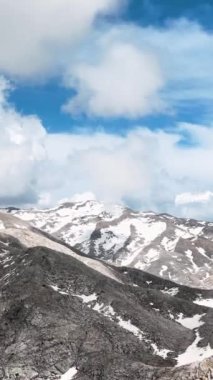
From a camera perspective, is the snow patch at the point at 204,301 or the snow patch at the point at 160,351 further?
the snow patch at the point at 204,301

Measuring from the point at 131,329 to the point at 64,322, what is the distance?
15444 mm

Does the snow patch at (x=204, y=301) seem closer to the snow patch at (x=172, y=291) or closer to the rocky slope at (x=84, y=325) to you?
the snow patch at (x=172, y=291)

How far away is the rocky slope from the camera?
90375 mm

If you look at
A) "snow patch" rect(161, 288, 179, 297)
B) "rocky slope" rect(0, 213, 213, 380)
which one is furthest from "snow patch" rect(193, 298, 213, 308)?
"rocky slope" rect(0, 213, 213, 380)

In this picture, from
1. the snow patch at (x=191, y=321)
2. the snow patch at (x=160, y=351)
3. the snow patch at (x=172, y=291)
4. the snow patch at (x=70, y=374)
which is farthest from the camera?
the snow patch at (x=172, y=291)

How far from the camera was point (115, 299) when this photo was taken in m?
119

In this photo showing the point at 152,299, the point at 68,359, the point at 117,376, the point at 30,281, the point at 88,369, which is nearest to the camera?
the point at 117,376

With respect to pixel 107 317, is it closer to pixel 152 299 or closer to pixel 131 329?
pixel 131 329

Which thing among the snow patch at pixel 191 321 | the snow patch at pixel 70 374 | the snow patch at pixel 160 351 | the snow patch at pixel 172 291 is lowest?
the snow patch at pixel 70 374

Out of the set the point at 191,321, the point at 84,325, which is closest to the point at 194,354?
the point at 191,321

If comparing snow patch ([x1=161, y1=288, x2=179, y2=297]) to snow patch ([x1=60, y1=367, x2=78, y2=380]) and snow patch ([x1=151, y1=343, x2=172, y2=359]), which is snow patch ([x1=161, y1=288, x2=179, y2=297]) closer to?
snow patch ([x1=151, y1=343, x2=172, y2=359])

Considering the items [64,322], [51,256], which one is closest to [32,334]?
[64,322]

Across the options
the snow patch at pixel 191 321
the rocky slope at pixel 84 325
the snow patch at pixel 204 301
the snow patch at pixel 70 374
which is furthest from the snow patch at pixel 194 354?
the snow patch at pixel 204 301

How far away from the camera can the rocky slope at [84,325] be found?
297 ft
